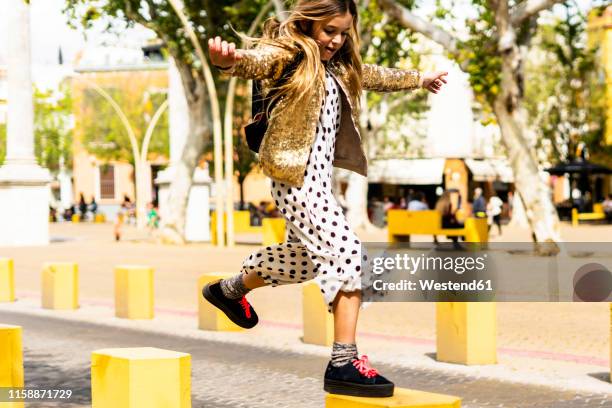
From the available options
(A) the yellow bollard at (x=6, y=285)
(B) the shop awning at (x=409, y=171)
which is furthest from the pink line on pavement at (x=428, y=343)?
(B) the shop awning at (x=409, y=171)

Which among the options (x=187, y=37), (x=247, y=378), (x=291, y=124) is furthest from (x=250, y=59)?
(x=187, y=37)

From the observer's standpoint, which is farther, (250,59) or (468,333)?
(468,333)

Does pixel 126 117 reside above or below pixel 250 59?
above

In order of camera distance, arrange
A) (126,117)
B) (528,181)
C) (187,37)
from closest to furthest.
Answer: (528,181) < (187,37) < (126,117)

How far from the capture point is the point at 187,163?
29656 mm

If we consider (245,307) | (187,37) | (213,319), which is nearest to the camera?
(245,307)

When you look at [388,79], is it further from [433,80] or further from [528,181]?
[528,181]

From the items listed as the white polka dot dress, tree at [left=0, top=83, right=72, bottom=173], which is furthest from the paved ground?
tree at [left=0, top=83, right=72, bottom=173]

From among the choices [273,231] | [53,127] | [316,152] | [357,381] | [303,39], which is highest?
[53,127]

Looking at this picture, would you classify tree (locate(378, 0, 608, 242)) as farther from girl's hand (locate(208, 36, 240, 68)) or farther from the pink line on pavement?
girl's hand (locate(208, 36, 240, 68))

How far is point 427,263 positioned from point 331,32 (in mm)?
2537

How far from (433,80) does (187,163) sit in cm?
2434

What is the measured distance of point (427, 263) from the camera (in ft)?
A: 23.5

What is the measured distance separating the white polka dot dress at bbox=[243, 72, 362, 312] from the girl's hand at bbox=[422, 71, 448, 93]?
554 millimetres
